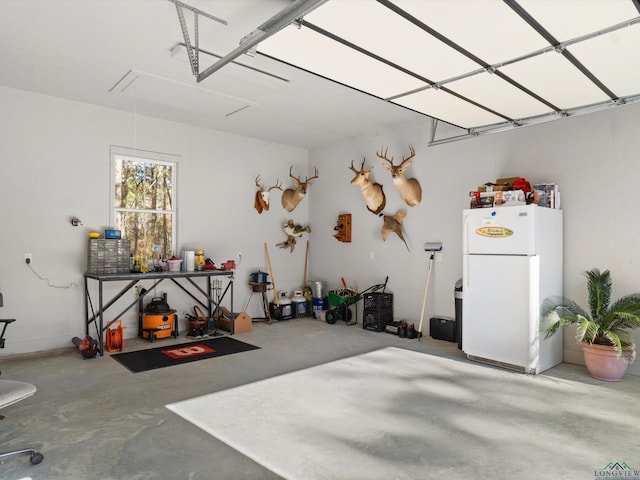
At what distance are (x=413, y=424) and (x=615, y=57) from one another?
Answer: 3.27m

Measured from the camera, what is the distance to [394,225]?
675cm

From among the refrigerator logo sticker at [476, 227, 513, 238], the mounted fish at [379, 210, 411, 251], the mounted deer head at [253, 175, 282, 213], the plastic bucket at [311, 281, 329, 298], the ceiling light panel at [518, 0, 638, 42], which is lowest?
the plastic bucket at [311, 281, 329, 298]

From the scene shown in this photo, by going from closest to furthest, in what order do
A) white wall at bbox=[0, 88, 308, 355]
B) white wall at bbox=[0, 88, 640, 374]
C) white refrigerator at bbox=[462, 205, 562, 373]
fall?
white refrigerator at bbox=[462, 205, 562, 373] → white wall at bbox=[0, 88, 640, 374] → white wall at bbox=[0, 88, 308, 355]

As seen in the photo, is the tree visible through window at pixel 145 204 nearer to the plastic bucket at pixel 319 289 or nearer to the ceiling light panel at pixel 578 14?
the plastic bucket at pixel 319 289

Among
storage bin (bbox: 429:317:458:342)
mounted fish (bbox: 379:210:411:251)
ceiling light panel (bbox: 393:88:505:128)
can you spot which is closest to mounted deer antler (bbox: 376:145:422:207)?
mounted fish (bbox: 379:210:411:251)

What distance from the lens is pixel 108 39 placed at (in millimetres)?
3906

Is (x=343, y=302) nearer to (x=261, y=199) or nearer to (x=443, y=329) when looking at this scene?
(x=443, y=329)

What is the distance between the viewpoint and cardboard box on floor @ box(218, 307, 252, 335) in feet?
21.2

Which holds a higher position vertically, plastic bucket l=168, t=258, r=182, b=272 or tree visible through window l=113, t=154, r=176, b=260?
tree visible through window l=113, t=154, r=176, b=260

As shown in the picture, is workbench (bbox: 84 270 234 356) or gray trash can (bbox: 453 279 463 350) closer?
workbench (bbox: 84 270 234 356)

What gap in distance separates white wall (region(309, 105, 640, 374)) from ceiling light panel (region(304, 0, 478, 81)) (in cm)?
241

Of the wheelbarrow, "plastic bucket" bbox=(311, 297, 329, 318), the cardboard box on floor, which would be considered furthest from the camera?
"plastic bucket" bbox=(311, 297, 329, 318)

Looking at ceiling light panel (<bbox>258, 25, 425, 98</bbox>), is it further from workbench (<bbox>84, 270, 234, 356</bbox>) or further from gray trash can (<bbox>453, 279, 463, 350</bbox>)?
workbench (<bbox>84, 270, 234, 356</bbox>)

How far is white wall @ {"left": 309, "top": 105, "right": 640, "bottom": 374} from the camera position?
4520 mm
